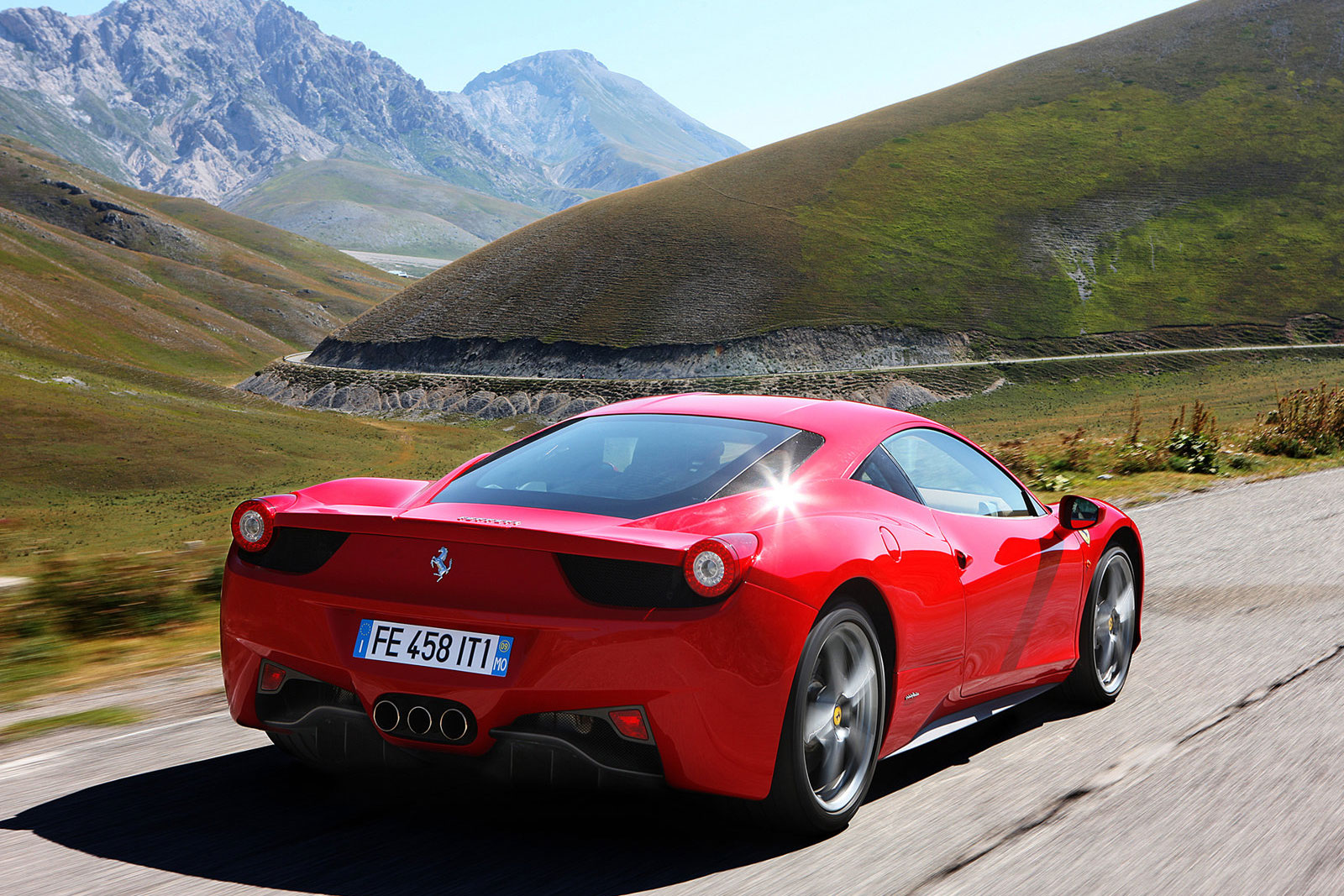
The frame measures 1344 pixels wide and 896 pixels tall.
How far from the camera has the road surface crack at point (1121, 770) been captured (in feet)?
10.9

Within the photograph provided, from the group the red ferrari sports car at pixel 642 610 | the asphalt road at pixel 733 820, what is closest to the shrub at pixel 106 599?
the asphalt road at pixel 733 820

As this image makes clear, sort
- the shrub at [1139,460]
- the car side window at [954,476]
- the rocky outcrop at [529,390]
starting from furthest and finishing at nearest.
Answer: the rocky outcrop at [529,390], the shrub at [1139,460], the car side window at [954,476]

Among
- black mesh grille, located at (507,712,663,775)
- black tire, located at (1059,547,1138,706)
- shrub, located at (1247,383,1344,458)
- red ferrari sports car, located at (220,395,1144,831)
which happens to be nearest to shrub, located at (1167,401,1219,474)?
shrub, located at (1247,383,1344,458)

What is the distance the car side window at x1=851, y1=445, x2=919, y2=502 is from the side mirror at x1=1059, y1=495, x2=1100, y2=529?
1004 mm

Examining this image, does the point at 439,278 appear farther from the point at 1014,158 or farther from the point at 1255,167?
the point at 1255,167

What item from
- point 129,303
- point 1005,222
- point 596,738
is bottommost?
point 596,738

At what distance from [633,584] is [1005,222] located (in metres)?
99.0

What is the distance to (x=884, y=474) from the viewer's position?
4090 millimetres

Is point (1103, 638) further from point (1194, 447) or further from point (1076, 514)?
point (1194, 447)

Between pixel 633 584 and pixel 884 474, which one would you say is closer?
pixel 633 584

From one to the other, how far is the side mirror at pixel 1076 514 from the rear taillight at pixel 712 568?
88.2 inches

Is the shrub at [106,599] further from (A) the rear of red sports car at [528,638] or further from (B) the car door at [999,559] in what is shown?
(B) the car door at [999,559]

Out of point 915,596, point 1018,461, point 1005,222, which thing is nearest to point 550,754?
point 915,596

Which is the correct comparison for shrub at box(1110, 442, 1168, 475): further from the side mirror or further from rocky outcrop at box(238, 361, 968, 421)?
rocky outcrop at box(238, 361, 968, 421)
